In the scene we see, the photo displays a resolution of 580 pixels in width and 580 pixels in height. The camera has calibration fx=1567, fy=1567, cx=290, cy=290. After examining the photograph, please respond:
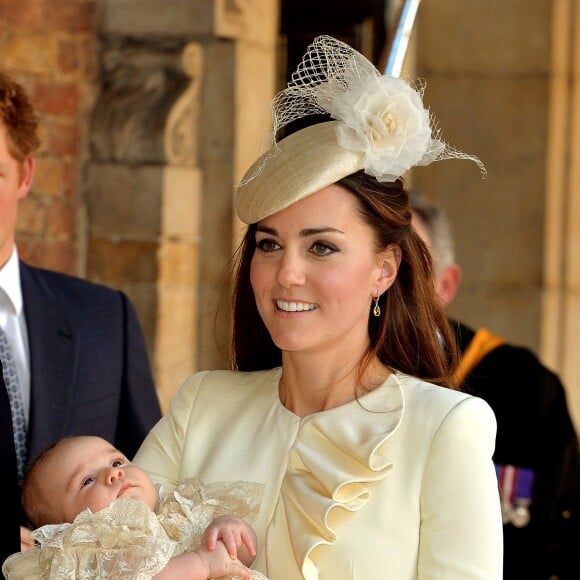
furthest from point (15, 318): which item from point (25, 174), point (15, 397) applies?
point (25, 174)

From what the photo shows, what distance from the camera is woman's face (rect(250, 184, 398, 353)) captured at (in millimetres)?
2770

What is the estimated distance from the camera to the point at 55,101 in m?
5.03

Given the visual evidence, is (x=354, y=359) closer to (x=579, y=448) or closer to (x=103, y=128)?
(x=579, y=448)

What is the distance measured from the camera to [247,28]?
5.18m

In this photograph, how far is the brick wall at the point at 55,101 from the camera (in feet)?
16.1

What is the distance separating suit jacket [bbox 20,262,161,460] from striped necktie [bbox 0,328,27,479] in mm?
28

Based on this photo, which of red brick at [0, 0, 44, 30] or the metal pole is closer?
the metal pole

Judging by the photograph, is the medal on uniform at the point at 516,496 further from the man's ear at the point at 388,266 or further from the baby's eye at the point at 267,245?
the baby's eye at the point at 267,245

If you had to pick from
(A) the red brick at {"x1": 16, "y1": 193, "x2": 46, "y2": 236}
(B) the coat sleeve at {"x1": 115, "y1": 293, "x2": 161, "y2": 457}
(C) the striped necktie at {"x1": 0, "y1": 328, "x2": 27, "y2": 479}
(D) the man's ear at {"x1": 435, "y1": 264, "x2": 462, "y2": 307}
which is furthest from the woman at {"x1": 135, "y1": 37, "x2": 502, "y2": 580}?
(A) the red brick at {"x1": 16, "y1": 193, "x2": 46, "y2": 236}

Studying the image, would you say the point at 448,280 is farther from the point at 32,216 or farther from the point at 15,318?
the point at 15,318

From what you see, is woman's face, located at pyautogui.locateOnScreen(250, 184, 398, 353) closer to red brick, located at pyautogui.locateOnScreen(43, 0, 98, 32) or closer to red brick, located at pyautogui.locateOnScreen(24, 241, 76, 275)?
red brick, located at pyautogui.locateOnScreen(24, 241, 76, 275)

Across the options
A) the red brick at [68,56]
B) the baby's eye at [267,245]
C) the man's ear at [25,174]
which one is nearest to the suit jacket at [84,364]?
the man's ear at [25,174]

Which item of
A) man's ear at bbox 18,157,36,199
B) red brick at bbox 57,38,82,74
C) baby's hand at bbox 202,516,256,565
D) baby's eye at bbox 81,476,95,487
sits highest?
red brick at bbox 57,38,82,74

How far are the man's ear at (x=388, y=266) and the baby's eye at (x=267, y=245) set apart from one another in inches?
7.8
